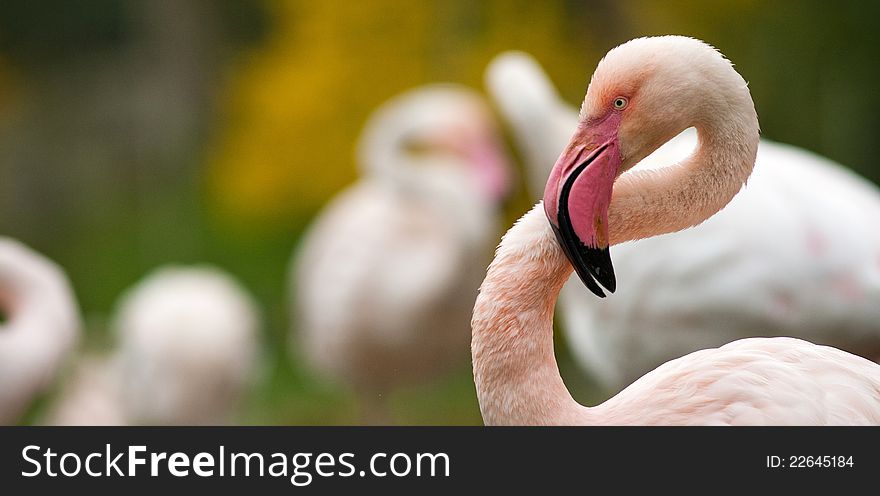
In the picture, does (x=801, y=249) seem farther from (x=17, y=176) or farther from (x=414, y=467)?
(x=17, y=176)

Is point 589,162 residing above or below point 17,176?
below

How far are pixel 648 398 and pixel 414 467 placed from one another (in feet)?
1.25

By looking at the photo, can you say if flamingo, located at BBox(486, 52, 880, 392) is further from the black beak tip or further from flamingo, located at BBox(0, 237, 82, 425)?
flamingo, located at BBox(0, 237, 82, 425)

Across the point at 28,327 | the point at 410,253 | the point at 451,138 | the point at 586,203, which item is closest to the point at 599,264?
the point at 586,203

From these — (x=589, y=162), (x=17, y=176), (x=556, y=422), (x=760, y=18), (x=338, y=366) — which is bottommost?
(x=556, y=422)

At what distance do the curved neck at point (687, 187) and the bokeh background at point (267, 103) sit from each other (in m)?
4.69

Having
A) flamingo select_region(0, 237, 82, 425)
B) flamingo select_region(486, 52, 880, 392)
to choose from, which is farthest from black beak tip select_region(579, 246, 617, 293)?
flamingo select_region(0, 237, 82, 425)

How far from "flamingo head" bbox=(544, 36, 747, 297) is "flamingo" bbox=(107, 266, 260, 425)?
3.49 metres

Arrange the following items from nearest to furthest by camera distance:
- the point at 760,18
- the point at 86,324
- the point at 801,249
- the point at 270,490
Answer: the point at 270,490 < the point at 801,249 < the point at 760,18 < the point at 86,324

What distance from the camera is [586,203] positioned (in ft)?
5.47

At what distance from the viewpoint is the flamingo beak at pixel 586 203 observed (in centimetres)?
166

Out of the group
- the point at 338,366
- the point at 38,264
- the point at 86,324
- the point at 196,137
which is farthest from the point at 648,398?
the point at 196,137

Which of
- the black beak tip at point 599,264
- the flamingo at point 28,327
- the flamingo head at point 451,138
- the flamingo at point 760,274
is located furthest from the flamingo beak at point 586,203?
the flamingo head at point 451,138

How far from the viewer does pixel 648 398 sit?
5.59 ft
